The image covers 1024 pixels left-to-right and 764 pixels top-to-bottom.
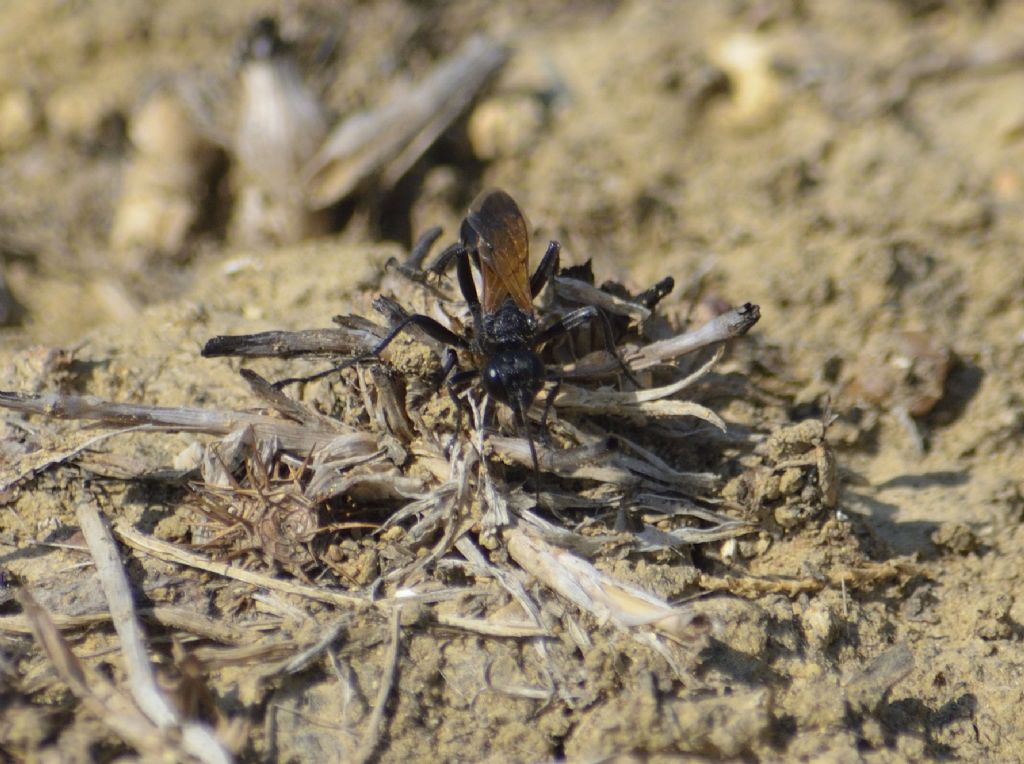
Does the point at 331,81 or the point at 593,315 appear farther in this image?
the point at 331,81

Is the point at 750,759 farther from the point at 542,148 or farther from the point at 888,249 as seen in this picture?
the point at 542,148

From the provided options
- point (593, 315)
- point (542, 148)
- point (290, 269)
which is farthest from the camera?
point (542, 148)

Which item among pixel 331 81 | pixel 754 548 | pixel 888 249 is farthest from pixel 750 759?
pixel 331 81

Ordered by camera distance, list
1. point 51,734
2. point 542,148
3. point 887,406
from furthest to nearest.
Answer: point 542,148 < point 887,406 < point 51,734

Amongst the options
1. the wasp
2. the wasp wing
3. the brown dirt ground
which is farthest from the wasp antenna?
the wasp wing

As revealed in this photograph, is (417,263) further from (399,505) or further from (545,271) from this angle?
(399,505)

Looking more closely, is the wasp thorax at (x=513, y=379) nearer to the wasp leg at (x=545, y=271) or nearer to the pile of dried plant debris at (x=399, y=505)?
the pile of dried plant debris at (x=399, y=505)
